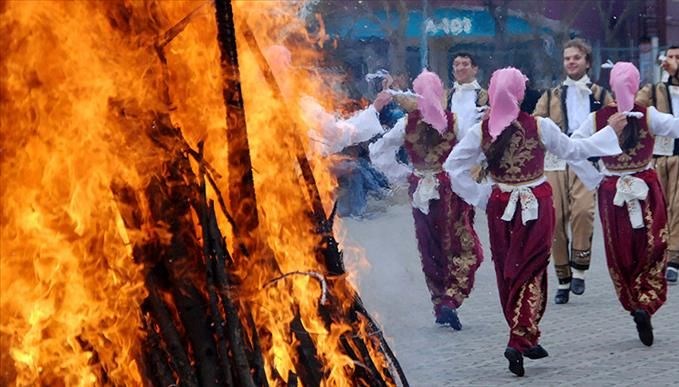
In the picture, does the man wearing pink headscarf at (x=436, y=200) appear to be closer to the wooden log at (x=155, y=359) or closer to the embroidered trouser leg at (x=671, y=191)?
the embroidered trouser leg at (x=671, y=191)

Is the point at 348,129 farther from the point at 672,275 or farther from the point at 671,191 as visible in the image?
the point at 671,191

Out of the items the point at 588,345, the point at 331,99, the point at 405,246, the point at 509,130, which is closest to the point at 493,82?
the point at 509,130

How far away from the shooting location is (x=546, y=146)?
26.7 feet

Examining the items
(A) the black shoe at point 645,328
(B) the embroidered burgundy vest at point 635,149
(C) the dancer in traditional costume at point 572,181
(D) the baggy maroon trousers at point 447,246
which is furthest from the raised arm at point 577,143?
(C) the dancer in traditional costume at point 572,181

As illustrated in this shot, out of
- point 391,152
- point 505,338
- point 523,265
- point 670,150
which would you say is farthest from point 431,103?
point 670,150

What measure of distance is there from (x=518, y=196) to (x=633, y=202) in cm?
127

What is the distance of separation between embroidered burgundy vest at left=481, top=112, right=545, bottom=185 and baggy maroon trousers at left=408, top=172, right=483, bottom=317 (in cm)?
139

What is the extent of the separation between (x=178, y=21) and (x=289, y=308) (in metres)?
0.87

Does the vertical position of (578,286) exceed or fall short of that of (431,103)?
it falls short

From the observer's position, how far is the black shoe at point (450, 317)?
30.9 feet

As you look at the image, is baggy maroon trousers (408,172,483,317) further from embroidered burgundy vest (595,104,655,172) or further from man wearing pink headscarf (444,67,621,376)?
man wearing pink headscarf (444,67,621,376)

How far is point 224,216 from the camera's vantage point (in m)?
3.86

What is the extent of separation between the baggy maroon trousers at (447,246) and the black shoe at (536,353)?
151 centimetres

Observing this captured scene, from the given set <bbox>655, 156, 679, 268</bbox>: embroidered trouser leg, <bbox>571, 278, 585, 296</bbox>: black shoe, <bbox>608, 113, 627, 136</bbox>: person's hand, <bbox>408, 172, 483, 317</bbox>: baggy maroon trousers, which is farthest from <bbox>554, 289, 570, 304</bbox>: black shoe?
<bbox>608, 113, 627, 136</bbox>: person's hand
